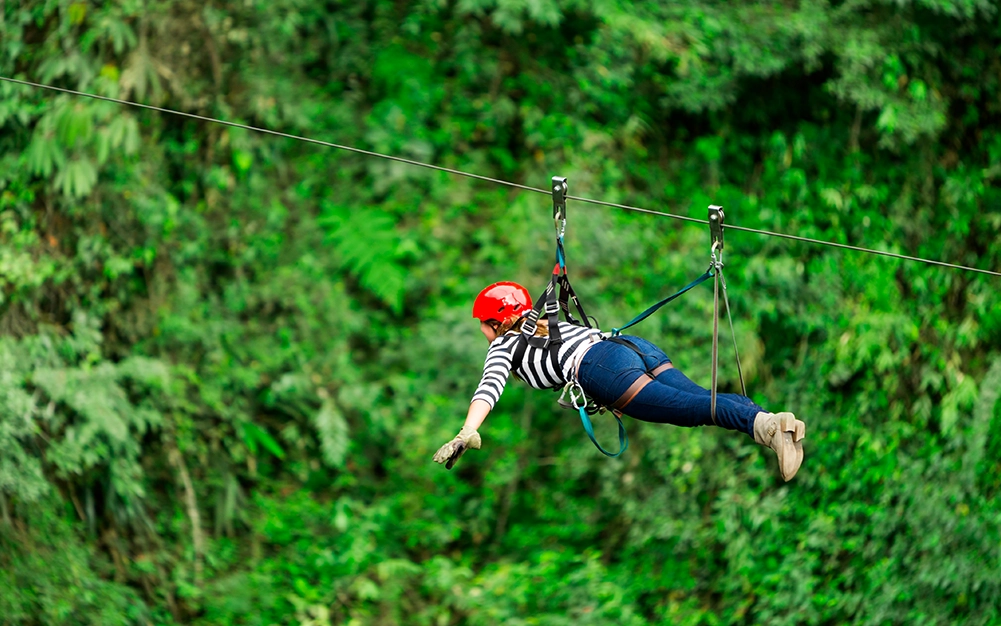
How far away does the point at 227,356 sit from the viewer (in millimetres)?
8805

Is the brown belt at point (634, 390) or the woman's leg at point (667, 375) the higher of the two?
the woman's leg at point (667, 375)

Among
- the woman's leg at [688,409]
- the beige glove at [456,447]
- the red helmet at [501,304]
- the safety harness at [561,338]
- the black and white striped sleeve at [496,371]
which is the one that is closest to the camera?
the beige glove at [456,447]

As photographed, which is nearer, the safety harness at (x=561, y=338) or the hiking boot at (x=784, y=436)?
the hiking boot at (x=784, y=436)

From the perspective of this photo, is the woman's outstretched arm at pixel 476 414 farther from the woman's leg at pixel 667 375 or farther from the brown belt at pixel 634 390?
the woman's leg at pixel 667 375

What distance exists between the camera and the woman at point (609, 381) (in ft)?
11.3

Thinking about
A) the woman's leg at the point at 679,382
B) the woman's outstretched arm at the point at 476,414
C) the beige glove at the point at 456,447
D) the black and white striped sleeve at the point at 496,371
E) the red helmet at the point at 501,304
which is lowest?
the beige glove at the point at 456,447

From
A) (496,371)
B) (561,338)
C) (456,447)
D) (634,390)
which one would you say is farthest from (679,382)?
(456,447)

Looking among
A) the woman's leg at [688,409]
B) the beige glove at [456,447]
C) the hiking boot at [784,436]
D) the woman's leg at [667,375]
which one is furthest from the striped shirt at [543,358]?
the hiking boot at [784,436]

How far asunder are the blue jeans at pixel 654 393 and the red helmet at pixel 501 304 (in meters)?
0.33

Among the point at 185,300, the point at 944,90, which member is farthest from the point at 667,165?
the point at 185,300

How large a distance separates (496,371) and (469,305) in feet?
16.2

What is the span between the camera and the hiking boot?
3.38 m

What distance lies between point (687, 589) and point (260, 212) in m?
4.51

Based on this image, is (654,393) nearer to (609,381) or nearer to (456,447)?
(609,381)
